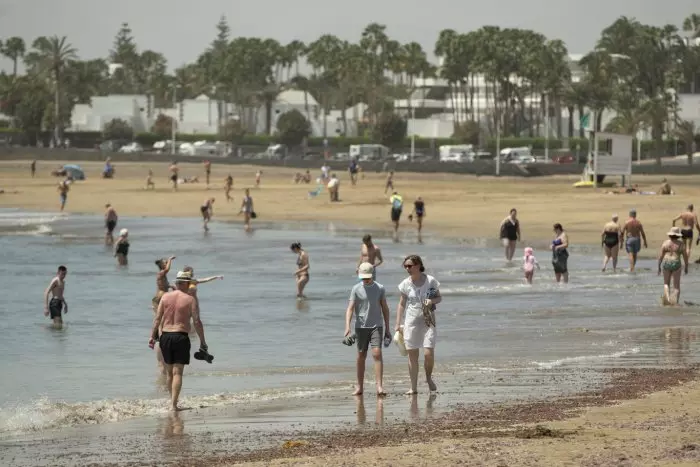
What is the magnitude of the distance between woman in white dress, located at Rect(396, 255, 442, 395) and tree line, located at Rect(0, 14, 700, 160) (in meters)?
83.2

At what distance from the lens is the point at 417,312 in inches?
544

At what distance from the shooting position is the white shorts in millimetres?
13938

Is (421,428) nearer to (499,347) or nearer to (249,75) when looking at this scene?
(499,347)

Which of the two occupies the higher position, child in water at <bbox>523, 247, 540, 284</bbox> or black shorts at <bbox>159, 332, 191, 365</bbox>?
black shorts at <bbox>159, 332, 191, 365</bbox>

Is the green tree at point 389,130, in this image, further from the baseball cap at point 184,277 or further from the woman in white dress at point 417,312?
the baseball cap at point 184,277

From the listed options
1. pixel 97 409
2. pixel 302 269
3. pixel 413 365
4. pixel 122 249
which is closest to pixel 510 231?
pixel 302 269

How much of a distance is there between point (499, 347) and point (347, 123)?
402 feet

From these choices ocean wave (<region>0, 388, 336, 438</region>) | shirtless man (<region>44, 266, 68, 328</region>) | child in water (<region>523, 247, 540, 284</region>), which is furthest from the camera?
child in water (<region>523, 247, 540, 284</region>)

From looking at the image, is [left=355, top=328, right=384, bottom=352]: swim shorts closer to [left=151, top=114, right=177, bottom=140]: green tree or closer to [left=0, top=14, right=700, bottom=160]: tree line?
[left=0, top=14, right=700, bottom=160]: tree line

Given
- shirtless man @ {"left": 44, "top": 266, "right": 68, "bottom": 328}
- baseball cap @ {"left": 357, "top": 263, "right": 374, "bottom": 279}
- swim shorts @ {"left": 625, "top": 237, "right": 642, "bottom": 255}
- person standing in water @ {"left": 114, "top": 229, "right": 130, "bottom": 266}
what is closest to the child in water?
swim shorts @ {"left": 625, "top": 237, "right": 642, "bottom": 255}

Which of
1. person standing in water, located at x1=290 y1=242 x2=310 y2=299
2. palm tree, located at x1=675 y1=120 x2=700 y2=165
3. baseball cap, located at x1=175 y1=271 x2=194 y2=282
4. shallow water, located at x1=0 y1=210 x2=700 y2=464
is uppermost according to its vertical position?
palm tree, located at x1=675 y1=120 x2=700 y2=165

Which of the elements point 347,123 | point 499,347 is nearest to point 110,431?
point 499,347

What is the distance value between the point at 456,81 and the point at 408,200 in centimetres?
8424

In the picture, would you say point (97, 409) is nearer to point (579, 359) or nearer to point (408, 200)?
point (579, 359)
